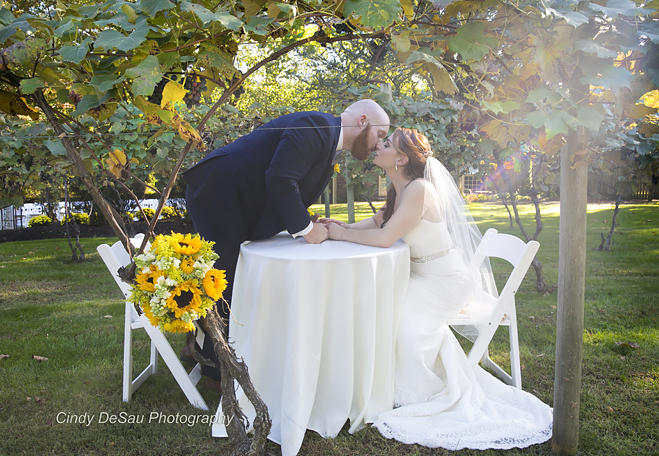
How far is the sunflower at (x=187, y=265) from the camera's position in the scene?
1584mm

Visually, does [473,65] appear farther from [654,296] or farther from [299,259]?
[654,296]

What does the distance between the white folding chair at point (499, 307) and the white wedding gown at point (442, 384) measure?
111mm

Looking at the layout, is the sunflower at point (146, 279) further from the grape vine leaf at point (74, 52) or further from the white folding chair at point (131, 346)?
the white folding chair at point (131, 346)

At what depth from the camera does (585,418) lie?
2494 mm

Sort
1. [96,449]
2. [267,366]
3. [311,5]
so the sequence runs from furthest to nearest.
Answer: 1. [267,366]
2. [96,449]
3. [311,5]

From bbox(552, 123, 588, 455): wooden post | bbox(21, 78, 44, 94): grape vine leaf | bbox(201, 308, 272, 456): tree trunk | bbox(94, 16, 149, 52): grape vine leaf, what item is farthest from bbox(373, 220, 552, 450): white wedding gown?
bbox(21, 78, 44, 94): grape vine leaf

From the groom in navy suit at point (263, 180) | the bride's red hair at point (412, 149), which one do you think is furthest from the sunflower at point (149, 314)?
the bride's red hair at point (412, 149)

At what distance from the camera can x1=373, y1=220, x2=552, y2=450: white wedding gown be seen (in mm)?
2354

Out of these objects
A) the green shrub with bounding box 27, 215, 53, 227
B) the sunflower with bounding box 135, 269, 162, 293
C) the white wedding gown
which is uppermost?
the sunflower with bounding box 135, 269, 162, 293

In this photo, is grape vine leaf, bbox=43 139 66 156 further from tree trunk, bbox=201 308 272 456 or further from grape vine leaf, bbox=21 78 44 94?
tree trunk, bbox=201 308 272 456

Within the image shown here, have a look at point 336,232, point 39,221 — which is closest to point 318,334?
point 336,232

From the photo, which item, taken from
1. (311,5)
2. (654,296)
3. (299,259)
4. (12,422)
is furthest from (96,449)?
(654,296)

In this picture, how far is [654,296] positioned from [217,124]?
5.15 m

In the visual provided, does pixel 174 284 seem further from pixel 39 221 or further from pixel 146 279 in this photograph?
pixel 39 221
